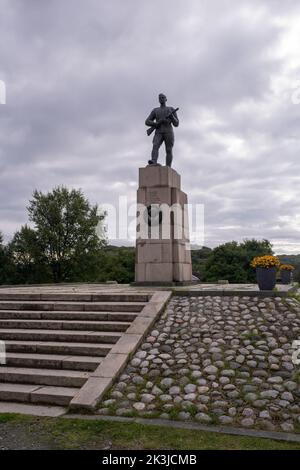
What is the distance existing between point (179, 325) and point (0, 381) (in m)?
3.36

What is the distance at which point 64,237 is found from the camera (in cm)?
3334

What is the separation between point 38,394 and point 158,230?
785 centimetres

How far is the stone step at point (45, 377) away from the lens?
678cm

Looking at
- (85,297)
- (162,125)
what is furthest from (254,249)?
(85,297)

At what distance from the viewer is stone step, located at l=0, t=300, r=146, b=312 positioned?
9.22 m

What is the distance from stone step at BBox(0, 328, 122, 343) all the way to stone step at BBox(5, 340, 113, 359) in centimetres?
10

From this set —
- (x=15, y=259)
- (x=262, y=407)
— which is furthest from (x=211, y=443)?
(x=15, y=259)

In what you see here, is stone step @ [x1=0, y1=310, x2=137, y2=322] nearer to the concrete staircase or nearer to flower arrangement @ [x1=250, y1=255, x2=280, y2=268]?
the concrete staircase

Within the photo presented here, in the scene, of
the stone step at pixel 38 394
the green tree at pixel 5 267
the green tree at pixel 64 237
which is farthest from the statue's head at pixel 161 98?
the green tree at pixel 5 267

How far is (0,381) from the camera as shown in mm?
7129

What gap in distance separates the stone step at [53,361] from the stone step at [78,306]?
174cm

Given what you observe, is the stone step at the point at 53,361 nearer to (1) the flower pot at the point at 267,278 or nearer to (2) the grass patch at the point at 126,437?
(2) the grass patch at the point at 126,437
